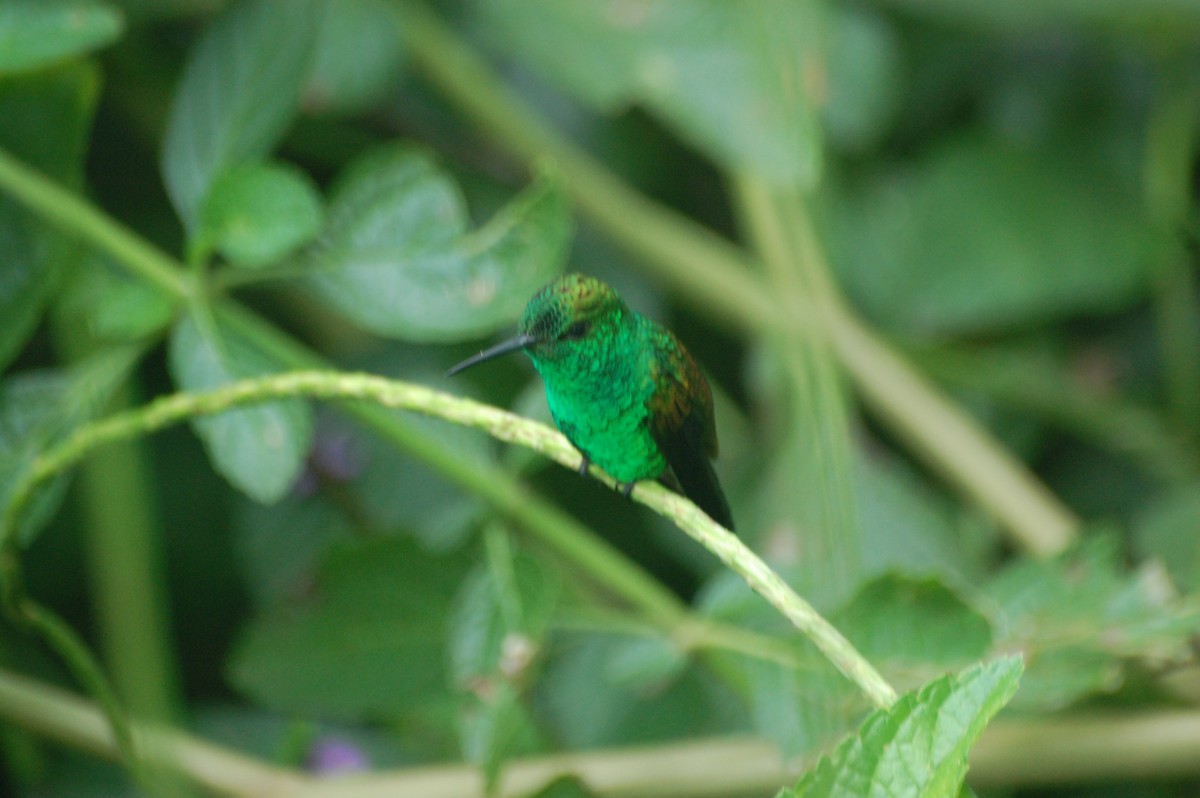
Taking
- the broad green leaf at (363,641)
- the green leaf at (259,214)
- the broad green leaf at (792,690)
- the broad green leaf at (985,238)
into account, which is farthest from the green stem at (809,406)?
the green leaf at (259,214)

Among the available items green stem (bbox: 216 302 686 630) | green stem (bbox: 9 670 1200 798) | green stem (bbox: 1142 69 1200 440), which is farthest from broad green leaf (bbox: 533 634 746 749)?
green stem (bbox: 1142 69 1200 440)

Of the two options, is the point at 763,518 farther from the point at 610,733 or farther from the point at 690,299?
the point at 610,733

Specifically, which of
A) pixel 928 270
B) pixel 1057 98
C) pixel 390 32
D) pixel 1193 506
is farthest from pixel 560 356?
pixel 1057 98

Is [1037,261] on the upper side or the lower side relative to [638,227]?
upper

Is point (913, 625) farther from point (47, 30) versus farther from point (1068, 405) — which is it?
point (1068, 405)

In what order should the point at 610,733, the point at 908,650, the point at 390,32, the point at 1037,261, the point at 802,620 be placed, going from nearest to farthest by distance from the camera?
1. the point at 802,620
2. the point at 908,650
3. the point at 610,733
4. the point at 390,32
5. the point at 1037,261

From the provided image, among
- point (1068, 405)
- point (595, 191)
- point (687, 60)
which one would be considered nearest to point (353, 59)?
point (595, 191)

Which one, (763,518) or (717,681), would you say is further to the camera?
(763,518)

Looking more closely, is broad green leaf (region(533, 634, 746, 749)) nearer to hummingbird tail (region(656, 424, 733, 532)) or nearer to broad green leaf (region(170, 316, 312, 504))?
broad green leaf (region(170, 316, 312, 504))
